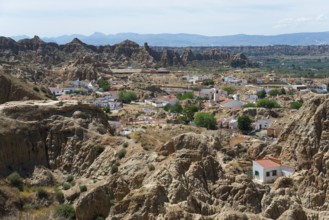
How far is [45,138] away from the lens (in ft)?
105

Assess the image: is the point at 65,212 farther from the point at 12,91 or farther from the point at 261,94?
the point at 261,94

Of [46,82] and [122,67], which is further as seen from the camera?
[122,67]

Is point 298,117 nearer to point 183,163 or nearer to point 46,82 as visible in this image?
point 183,163

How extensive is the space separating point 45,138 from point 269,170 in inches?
576

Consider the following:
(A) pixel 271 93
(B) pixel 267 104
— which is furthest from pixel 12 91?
(A) pixel 271 93

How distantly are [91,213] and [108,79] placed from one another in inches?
4406

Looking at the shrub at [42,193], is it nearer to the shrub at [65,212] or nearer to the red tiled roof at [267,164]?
the shrub at [65,212]

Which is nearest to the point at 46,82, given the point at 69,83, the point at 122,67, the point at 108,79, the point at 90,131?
the point at 69,83

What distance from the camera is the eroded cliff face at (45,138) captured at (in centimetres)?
3048

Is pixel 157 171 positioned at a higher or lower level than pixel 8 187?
higher

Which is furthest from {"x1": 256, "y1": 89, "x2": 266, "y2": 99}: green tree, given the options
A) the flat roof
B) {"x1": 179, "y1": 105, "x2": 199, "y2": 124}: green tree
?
the flat roof

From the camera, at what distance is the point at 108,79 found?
133875 mm

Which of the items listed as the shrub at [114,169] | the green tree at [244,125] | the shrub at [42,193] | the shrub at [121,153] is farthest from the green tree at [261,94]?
the shrub at [42,193]

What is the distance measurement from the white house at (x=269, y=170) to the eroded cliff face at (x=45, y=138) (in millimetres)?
10650
